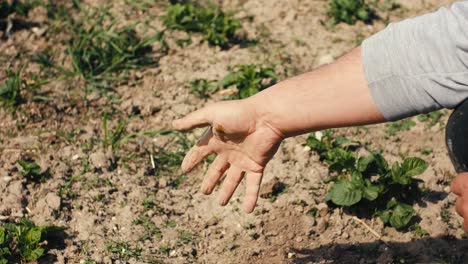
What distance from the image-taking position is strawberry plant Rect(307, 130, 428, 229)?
12.0 ft

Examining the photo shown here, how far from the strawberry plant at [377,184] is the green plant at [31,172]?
59.1 inches

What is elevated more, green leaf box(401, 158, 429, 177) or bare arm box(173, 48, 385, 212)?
bare arm box(173, 48, 385, 212)

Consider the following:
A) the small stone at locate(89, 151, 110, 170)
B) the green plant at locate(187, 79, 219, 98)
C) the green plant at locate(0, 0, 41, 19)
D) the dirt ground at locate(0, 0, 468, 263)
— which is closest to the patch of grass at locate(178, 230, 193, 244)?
the dirt ground at locate(0, 0, 468, 263)

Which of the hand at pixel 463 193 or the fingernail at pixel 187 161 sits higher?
the hand at pixel 463 193

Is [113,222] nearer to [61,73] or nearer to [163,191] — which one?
[163,191]

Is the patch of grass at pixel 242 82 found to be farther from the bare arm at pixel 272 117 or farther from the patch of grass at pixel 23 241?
the patch of grass at pixel 23 241

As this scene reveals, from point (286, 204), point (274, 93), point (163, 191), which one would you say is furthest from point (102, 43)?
point (274, 93)

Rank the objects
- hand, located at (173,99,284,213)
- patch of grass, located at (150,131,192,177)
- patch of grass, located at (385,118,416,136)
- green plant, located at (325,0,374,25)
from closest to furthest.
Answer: hand, located at (173,99,284,213) < patch of grass, located at (150,131,192,177) < patch of grass, located at (385,118,416,136) < green plant, located at (325,0,374,25)

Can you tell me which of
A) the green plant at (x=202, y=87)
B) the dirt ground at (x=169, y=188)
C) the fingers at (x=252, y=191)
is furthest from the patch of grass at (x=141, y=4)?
the fingers at (x=252, y=191)

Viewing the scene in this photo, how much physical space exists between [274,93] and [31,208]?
1.46 m

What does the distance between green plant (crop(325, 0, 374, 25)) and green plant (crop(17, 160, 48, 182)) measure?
96.2 inches

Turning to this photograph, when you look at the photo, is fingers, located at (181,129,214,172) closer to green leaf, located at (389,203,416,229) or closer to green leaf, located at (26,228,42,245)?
green leaf, located at (26,228,42,245)

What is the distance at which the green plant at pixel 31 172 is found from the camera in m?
3.69

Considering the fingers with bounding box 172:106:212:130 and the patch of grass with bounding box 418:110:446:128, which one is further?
the patch of grass with bounding box 418:110:446:128
